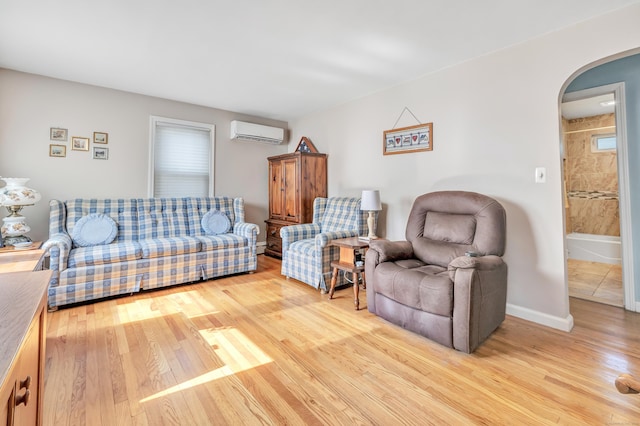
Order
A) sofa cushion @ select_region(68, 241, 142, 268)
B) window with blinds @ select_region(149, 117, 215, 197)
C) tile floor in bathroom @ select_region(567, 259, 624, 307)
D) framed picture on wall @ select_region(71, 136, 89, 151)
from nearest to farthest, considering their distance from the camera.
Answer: sofa cushion @ select_region(68, 241, 142, 268)
tile floor in bathroom @ select_region(567, 259, 624, 307)
framed picture on wall @ select_region(71, 136, 89, 151)
window with blinds @ select_region(149, 117, 215, 197)

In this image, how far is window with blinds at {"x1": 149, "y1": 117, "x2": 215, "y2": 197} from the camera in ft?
13.1

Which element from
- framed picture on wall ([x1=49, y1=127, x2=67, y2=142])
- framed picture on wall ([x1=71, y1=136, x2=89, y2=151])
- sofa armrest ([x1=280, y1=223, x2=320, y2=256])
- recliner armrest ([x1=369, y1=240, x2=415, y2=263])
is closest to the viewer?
recliner armrest ([x1=369, y1=240, x2=415, y2=263])

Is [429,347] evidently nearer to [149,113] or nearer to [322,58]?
[322,58]

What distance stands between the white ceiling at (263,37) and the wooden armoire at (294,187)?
110 centimetres

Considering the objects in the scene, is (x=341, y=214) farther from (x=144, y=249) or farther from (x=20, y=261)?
(x=20, y=261)

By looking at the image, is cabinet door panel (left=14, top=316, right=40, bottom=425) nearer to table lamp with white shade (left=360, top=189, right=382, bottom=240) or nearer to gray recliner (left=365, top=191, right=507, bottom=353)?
gray recliner (left=365, top=191, right=507, bottom=353)

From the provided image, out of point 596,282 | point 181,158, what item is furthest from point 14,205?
point 596,282

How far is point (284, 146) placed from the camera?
5.27 meters

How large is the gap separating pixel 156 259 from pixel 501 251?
3.27 metres

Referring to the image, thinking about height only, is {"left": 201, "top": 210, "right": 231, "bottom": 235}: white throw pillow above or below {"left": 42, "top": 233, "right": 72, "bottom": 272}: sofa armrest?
above

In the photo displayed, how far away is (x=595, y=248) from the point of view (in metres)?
4.27

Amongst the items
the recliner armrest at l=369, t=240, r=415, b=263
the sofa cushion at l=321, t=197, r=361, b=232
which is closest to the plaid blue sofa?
the sofa cushion at l=321, t=197, r=361, b=232

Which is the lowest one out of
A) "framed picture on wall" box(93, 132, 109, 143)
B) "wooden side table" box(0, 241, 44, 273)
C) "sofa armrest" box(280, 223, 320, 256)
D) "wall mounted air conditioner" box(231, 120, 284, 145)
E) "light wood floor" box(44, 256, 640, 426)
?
"light wood floor" box(44, 256, 640, 426)

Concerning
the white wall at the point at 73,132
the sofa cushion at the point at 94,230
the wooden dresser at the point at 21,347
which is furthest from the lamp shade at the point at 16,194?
the wooden dresser at the point at 21,347
